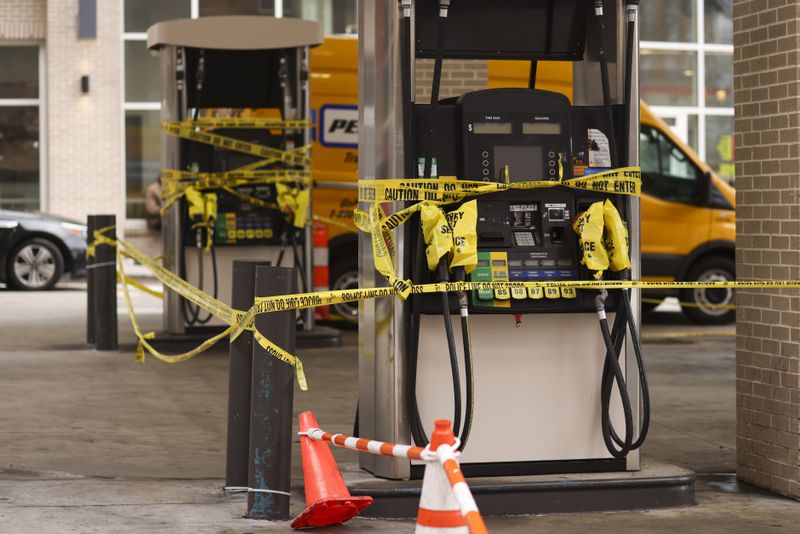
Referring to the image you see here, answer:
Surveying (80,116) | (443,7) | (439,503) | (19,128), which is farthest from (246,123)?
(19,128)

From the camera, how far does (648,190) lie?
1631cm

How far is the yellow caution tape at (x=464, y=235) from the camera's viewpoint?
669cm

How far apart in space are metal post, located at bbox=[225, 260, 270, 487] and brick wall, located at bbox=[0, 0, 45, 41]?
65.7 ft

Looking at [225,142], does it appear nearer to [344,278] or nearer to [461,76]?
[344,278]

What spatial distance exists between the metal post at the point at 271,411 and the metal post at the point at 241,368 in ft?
1.50

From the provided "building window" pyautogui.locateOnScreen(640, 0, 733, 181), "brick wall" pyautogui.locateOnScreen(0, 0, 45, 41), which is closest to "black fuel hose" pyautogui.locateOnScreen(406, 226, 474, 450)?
"brick wall" pyautogui.locateOnScreen(0, 0, 45, 41)

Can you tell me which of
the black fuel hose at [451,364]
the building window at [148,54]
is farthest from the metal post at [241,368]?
the building window at [148,54]

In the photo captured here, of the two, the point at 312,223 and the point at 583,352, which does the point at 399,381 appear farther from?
the point at 312,223

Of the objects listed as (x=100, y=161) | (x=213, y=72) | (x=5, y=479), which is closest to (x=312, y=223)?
(x=213, y=72)

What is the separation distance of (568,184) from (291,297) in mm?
1448

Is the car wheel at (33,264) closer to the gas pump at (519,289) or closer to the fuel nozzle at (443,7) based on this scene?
the gas pump at (519,289)

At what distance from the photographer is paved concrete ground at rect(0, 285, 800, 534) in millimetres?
6672

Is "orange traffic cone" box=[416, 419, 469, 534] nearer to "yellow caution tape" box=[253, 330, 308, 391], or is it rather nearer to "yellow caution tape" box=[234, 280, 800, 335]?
"yellow caution tape" box=[253, 330, 308, 391]

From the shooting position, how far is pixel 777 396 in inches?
292
